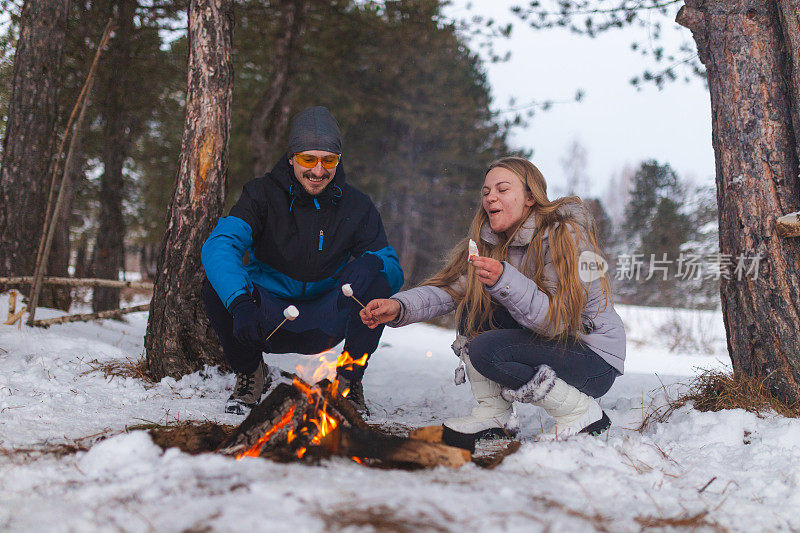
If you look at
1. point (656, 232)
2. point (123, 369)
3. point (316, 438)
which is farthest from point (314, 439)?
point (656, 232)

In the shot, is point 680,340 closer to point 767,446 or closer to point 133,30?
point 767,446

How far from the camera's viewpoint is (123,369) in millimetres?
3768

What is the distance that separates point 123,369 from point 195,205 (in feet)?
4.16

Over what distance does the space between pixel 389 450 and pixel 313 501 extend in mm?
600

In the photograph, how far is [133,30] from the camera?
7.80 metres

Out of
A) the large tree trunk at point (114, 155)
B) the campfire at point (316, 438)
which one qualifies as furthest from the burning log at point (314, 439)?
the large tree trunk at point (114, 155)

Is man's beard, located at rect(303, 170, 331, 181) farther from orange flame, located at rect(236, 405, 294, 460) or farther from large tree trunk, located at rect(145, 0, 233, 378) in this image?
orange flame, located at rect(236, 405, 294, 460)

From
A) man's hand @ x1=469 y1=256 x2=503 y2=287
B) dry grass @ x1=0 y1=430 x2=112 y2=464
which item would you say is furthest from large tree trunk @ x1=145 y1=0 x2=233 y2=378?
man's hand @ x1=469 y1=256 x2=503 y2=287

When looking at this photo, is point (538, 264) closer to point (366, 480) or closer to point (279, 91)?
point (366, 480)

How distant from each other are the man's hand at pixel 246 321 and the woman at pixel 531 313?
1.84ft

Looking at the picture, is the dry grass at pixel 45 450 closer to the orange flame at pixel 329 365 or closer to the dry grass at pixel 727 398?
the orange flame at pixel 329 365

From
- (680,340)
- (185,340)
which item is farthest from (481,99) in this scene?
(185,340)

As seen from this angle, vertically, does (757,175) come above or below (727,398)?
above

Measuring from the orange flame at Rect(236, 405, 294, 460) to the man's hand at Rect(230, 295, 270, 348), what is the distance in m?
0.64
